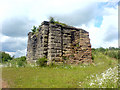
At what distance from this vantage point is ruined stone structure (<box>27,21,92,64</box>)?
1154 centimetres

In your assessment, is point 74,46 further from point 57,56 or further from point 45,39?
point 45,39

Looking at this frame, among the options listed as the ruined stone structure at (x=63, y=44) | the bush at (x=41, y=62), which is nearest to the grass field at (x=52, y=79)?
the bush at (x=41, y=62)

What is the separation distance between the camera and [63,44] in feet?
40.9

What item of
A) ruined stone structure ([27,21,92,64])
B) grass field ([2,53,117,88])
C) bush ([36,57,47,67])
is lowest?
grass field ([2,53,117,88])

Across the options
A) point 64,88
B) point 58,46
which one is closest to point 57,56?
point 58,46

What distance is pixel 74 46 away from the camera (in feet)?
43.5

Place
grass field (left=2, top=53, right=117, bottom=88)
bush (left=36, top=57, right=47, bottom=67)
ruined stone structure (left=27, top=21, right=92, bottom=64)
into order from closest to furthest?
grass field (left=2, top=53, right=117, bottom=88), bush (left=36, top=57, right=47, bottom=67), ruined stone structure (left=27, top=21, right=92, bottom=64)

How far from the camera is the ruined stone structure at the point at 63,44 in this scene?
37.9 ft

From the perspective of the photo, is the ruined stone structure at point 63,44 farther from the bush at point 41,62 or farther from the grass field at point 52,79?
the grass field at point 52,79

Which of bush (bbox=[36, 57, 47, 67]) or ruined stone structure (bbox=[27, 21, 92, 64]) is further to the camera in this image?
ruined stone structure (bbox=[27, 21, 92, 64])

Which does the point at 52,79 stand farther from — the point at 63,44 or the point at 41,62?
the point at 63,44

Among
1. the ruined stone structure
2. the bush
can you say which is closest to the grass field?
the bush

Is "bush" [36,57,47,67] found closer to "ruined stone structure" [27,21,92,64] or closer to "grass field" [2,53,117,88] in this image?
"ruined stone structure" [27,21,92,64]

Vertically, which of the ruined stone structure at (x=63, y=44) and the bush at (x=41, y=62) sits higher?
the ruined stone structure at (x=63, y=44)
